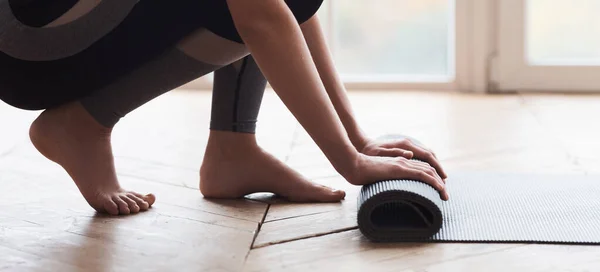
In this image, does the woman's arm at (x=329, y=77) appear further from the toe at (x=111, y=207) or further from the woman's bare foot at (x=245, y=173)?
the toe at (x=111, y=207)

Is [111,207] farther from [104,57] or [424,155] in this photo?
[424,155]

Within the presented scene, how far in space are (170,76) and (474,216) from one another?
0.51 m

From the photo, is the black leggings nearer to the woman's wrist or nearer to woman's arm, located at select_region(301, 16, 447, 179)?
woman's arm, located at select_region(301, 16, 447, 179)

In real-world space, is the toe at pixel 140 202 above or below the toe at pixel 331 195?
above

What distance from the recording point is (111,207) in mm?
1430

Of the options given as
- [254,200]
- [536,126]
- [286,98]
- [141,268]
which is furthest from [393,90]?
[141,268]

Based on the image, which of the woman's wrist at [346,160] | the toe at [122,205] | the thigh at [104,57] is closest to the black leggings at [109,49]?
the thigh at [104,57]

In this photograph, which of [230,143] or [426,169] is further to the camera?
[230,143]

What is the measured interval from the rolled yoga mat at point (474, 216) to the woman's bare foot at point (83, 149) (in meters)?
0.41

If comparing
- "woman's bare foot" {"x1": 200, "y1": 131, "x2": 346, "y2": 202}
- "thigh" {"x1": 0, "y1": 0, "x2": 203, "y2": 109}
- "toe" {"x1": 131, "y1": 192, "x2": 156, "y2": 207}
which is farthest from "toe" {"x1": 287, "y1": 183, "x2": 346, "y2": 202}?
"thigh" {"x1": 0, "y1": 0, "x2": 203, "y2": 109}

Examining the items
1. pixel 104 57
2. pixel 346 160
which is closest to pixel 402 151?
pixel 346 160

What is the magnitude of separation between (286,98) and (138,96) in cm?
27

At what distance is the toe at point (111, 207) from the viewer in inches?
56.4

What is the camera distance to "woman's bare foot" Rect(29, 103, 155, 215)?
1.43 metres
